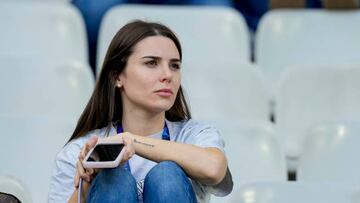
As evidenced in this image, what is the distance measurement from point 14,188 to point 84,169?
0.45 feet

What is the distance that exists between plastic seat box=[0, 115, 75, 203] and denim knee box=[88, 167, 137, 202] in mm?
611

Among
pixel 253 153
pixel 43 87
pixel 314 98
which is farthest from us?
pixel 314 98

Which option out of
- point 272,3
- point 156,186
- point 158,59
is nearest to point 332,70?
point 272,3

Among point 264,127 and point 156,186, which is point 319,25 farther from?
point 156,186

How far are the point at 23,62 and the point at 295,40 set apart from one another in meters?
0.91

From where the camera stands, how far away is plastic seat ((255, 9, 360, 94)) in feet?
10.2

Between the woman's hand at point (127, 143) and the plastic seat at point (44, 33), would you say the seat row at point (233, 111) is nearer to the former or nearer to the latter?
the plastic seat at point (44, 33)

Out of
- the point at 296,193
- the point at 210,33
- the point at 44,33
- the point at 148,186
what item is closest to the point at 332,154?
the point at 296,193

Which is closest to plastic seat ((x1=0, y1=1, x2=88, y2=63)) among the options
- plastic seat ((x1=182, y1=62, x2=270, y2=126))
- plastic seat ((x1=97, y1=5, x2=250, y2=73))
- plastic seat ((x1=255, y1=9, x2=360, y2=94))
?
plastic seat ((x1=97, y1=5, x2=250, y2=73))

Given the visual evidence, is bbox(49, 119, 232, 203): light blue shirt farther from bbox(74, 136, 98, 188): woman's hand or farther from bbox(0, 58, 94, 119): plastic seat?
bbox(0, 58, 94, 119): plastic seat

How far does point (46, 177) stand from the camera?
232 centimetres

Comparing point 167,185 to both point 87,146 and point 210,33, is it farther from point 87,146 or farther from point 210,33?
point 210,33

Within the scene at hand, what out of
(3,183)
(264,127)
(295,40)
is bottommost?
(295,40)

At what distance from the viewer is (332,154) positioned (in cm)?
221
